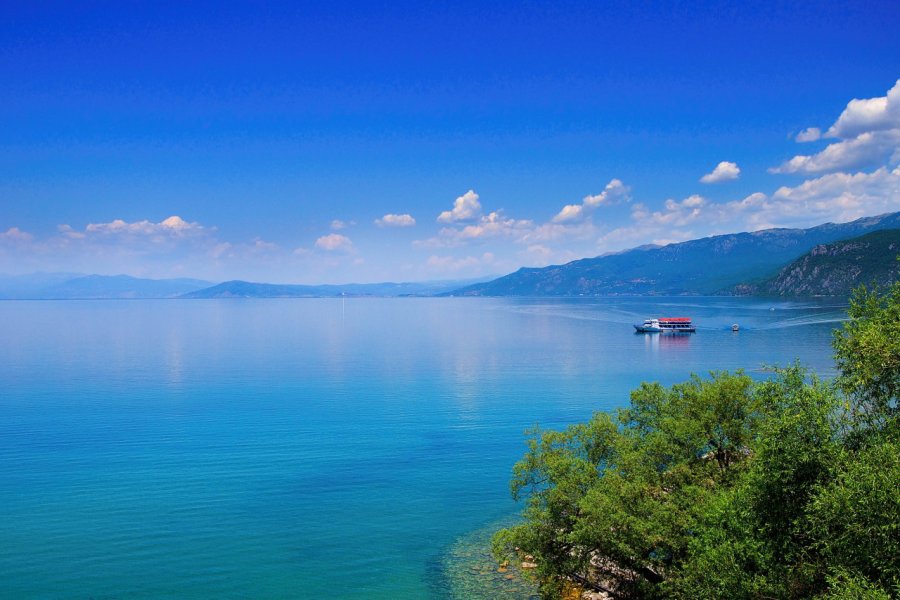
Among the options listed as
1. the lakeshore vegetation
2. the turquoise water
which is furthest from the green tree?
the turquoise water

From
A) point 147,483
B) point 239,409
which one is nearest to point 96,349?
point 239,409

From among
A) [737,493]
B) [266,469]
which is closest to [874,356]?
[737,493]

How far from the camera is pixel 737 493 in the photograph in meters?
30.0

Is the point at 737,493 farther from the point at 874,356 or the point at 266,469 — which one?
the point at 266,469

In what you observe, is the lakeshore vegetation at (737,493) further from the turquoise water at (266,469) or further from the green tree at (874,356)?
the turquoise water at (266,469)

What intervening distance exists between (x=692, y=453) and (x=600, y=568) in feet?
32.8

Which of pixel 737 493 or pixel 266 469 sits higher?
pixel 737 493

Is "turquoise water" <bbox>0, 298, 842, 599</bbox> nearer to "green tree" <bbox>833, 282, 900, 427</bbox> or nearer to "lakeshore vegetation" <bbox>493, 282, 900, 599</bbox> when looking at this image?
"lakeshore vegetation" <bbox>493, 282, 900, 599</bbox>

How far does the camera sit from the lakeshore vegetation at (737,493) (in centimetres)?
2480

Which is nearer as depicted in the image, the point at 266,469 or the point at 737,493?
the point at 737,493

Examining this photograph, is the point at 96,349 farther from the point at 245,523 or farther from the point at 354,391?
the point at 245,523

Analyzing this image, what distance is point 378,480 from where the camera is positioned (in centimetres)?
6619

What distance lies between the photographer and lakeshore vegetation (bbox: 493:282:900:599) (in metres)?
24.8

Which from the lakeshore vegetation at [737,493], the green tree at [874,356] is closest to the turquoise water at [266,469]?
the lakeshore vegetation at [737,493]
